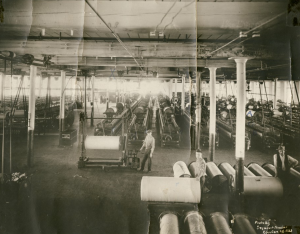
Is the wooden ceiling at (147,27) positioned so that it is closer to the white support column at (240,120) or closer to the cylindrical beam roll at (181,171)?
the white support column at (240,120)

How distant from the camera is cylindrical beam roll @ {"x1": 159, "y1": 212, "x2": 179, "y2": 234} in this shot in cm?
346

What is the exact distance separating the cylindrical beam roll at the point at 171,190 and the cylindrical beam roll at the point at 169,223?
0.27 meters

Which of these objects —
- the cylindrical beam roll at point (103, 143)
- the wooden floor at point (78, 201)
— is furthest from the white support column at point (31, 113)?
the cylindrical beam roll at point (103, 143)

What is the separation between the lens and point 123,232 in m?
3.91

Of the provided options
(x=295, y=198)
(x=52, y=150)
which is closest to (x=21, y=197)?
(x=52, y=150)

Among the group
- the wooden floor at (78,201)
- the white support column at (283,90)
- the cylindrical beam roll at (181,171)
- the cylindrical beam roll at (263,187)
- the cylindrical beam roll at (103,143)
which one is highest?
the white support column at (283,90)

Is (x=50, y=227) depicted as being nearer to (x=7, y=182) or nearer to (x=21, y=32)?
(x=7, y=182)

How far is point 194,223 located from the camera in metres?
3.56

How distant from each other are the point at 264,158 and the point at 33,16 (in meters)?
8.37

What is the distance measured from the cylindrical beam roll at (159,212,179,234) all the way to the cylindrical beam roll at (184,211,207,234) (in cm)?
18

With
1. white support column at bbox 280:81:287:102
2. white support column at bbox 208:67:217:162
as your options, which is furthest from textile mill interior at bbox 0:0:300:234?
white support column at bbox 280:81:287:102

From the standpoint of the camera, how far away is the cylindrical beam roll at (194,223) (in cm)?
346

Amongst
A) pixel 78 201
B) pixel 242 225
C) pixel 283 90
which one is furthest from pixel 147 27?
pixel 283 90

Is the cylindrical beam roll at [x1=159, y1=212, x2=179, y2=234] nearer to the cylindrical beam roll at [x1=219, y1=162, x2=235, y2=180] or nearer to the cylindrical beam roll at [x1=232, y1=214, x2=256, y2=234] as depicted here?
the cylindrical beam roll at [x1=232, y1=214, x2=256, y2=234]
